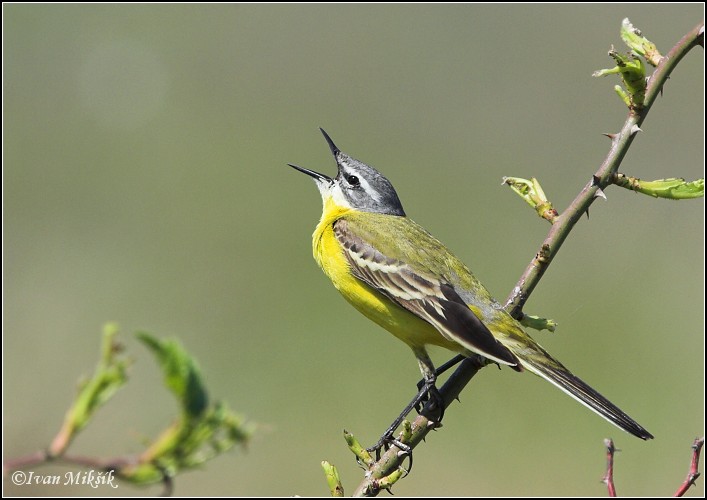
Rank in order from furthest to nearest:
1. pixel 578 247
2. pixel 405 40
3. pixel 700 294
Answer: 1. pixel 405 40
2. pixel 578 247
3. pixel 700 294

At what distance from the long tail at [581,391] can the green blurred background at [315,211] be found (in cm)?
317

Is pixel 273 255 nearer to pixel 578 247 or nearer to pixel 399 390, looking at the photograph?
pixel 399 390

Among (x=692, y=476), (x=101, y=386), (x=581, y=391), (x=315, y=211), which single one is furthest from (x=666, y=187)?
(x=315, y=211)

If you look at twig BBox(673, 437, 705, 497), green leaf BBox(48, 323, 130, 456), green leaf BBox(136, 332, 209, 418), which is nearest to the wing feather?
twig BBox(673, 437, 705, 497)

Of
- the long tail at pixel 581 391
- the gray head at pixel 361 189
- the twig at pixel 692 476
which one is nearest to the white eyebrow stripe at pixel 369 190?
the gray head at pixel 361 189

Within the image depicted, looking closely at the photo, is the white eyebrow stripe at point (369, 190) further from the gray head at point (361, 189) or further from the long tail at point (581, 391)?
the long tail at point (581, 391)

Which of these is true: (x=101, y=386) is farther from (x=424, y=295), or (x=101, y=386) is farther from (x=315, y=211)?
(x=315, y=211)

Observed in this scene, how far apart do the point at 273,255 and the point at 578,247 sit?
3.92 m

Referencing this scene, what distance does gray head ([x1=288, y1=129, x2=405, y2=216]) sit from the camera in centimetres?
532

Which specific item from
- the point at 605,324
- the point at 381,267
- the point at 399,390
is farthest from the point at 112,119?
the point at 381,267

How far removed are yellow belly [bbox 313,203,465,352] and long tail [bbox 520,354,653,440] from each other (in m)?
0.31

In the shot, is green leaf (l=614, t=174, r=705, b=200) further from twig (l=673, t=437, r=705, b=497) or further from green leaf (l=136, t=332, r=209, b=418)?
green leaf (l=136, t=332, r=209, b=418)

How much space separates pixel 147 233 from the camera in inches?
455

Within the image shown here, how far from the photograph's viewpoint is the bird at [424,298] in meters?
3.56
